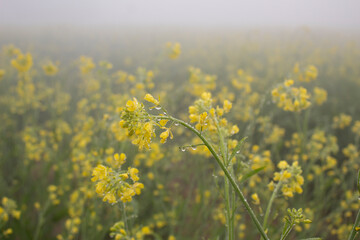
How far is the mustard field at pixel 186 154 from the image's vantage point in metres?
1.18

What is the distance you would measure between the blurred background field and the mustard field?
1.0 inches

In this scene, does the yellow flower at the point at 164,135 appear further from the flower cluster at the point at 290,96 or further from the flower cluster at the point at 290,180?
the flower cluster at the point at 290,96

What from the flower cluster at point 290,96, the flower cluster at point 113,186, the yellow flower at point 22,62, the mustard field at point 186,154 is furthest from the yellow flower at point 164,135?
the yellow flower at point 22,62

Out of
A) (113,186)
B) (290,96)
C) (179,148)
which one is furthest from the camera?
(290,96)

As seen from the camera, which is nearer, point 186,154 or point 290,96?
point 290,96

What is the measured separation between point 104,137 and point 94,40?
12.4 metres

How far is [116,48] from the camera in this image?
11.8 metres

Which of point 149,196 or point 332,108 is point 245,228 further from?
point 332,108

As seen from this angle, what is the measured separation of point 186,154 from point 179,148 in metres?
2.99

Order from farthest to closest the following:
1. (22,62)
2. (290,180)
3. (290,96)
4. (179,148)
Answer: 1. (22,62)
2. (290,96)
3. (290,180)
4. (179,148)

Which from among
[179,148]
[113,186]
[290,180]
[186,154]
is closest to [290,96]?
[290,180]

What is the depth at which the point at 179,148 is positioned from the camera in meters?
0.96

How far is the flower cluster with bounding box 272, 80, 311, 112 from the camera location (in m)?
1.74

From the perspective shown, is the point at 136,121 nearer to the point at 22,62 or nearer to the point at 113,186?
the point at 113,186
